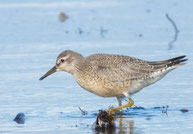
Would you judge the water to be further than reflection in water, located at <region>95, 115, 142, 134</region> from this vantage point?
Yes

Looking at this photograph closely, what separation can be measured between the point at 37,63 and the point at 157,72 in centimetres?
341

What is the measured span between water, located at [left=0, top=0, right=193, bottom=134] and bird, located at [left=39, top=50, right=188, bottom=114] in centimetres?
35

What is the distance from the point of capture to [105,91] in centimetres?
1037

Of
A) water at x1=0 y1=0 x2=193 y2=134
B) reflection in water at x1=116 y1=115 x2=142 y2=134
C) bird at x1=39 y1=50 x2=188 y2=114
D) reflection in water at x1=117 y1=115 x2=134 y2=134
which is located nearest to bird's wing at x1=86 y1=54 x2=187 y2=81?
bird at x1=39 y1=50 x2=188 y2=114

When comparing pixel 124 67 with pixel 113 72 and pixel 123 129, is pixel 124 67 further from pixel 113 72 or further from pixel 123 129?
pixel 123 129

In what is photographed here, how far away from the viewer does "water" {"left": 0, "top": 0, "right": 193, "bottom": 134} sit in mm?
9711

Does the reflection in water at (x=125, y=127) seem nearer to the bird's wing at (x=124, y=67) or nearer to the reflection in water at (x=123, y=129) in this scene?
the reflection in water at (x=123, y=129)

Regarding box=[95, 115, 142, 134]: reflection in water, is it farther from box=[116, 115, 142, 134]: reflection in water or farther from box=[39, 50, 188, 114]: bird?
box=[39, 50, 188, 114]: bird

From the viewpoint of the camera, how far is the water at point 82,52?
9711 millimetres

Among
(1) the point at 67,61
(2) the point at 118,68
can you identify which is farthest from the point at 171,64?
(1) the point at 67,61

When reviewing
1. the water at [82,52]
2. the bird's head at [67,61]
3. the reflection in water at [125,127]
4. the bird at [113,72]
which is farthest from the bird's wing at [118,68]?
the reflection in water at [125,127]

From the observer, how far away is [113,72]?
34.5ft

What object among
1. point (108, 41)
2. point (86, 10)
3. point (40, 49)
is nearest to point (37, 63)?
point (40, 49)

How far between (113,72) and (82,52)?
3.49 m
